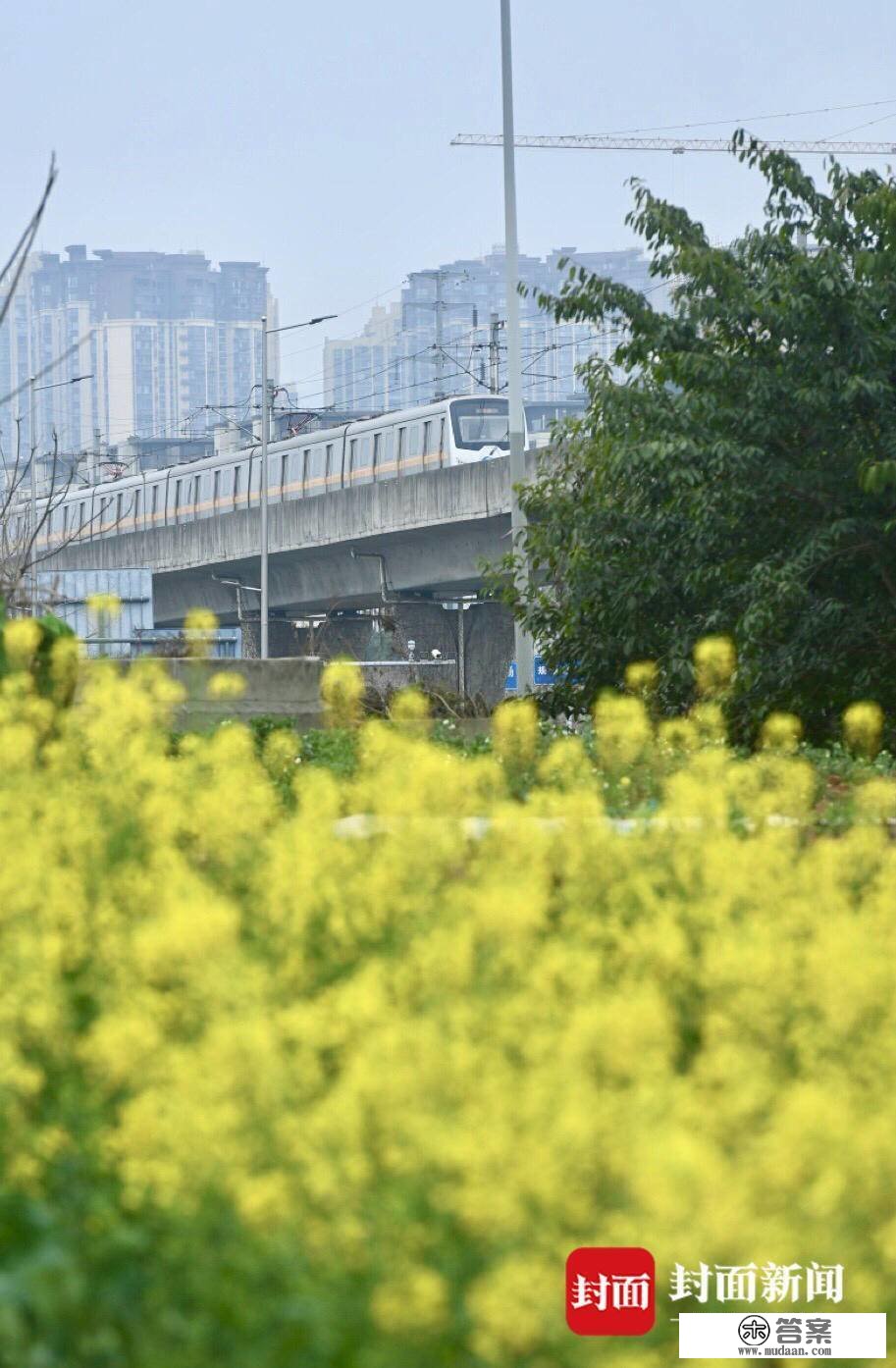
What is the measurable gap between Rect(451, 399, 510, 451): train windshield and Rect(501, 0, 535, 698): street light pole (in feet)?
57.7

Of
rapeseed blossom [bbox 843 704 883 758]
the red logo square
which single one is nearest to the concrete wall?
rapeseed blossom [bbox 843 704 883 758]

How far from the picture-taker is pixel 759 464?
43.6 ft

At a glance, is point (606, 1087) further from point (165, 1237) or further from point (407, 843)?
point (407, 843)

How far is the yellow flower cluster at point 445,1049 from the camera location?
2.56 m

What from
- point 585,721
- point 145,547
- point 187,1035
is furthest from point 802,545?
point 145,547

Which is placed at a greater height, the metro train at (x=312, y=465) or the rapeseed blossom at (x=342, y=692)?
the metro train at (x=312, y=465)

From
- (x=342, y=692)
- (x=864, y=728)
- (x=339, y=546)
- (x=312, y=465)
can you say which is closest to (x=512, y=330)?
(x=342, y=692)

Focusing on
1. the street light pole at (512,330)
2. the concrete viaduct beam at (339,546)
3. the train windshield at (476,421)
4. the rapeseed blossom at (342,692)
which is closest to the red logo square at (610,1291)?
the rapeseed blossom at (342,692)

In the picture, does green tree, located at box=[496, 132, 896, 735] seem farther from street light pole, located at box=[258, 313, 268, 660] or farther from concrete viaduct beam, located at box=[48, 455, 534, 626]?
street light pole, located at box=[258, 313, 268, 660]

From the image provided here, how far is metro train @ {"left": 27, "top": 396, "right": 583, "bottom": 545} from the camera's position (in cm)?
4116

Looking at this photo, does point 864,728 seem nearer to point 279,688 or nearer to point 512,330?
point 279,688

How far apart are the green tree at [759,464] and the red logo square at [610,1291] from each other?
10.1 meters

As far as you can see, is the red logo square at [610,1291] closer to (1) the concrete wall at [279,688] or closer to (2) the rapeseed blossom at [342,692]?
(2) the rapeseed blossom at [342,692]

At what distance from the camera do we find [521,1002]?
10.7 ft
